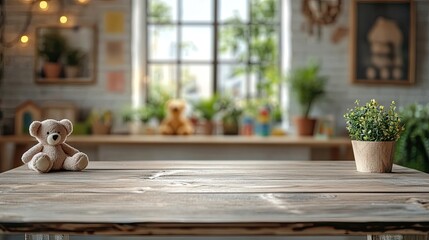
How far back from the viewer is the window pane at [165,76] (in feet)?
19.1

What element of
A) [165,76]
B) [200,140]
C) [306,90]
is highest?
[165,76]

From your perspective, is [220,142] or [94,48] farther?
[94,48]

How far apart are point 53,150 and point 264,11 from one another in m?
3.77

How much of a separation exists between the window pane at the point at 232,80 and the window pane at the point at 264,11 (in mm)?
464

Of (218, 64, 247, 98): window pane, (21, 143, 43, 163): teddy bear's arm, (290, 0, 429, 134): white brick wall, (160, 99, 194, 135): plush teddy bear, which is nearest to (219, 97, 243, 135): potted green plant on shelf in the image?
(218, 64, 247, 98): window pane

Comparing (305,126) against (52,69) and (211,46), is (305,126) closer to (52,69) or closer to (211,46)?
(211,46)

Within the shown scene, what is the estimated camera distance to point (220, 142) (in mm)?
4883

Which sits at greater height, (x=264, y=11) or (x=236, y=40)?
(x=264, y=11)

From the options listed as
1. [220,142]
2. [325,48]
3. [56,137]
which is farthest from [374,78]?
[56,137]

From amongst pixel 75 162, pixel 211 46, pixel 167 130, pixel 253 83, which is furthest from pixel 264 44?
pixel 75 162

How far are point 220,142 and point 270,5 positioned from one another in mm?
1577

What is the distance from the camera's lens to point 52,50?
18.0ft

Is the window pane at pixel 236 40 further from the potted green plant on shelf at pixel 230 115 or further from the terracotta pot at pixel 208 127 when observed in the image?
the terracotta pot at pixel 208 127

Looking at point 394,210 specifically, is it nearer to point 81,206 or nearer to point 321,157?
point 81,206
